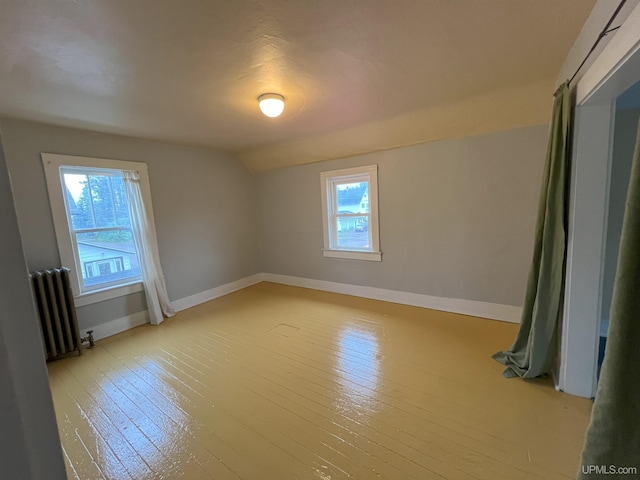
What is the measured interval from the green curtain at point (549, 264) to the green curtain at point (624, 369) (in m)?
1.34

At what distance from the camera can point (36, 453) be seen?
0.40m

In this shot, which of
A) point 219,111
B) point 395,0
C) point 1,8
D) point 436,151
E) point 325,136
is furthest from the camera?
point 325,136

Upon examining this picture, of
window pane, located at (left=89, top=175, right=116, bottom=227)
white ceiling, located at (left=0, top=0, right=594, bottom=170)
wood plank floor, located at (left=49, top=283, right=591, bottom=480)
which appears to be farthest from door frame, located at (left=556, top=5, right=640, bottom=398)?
window pane, located at (left=89, top=175, right=116, bottom=227)

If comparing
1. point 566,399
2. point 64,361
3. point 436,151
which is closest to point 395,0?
point 436,151

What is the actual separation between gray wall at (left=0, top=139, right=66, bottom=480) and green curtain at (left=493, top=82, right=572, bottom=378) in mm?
2536

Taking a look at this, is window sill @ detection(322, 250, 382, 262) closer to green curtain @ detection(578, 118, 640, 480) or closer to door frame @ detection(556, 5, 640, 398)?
door frame @ detection(556, 5, 640, 398)

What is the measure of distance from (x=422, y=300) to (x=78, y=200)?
13.8 ft

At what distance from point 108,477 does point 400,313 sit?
117 inches

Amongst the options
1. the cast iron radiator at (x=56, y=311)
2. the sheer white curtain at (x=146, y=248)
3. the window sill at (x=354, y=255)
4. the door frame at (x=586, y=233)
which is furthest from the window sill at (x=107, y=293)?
the door frame at (x=586, y=233)

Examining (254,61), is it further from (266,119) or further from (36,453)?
(36,453)

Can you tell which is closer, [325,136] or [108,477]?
[108,477]

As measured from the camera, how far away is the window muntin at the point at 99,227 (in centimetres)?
314

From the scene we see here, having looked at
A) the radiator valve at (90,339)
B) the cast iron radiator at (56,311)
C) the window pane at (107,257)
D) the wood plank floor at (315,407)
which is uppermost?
the window pane at (107,257)

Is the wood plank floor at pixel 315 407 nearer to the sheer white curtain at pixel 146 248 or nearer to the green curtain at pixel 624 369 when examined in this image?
the sheer white curtain at pixel 146 248
